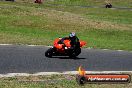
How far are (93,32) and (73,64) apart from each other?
19.0 meters

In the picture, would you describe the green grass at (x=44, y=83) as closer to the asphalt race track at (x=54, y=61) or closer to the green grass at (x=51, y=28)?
the asphalt race track at (x=54, y=61)

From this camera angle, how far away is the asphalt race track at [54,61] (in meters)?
19.2

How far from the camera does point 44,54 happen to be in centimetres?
2388

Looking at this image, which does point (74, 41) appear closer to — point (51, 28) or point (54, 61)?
point (54, 61)

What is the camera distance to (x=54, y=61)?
71.1 ft

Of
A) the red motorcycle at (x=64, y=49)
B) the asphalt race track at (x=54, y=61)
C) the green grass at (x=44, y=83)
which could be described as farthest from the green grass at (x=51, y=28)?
the green grass at (x=44, y=83)

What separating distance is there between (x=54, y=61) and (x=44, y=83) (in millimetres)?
6107

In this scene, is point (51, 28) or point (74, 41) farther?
point (51, 28)

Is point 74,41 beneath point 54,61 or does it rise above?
above

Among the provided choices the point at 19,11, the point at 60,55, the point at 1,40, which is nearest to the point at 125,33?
the point at 19,11

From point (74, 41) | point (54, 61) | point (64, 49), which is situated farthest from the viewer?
point (64, 49)

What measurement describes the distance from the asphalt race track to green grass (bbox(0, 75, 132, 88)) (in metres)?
1.63

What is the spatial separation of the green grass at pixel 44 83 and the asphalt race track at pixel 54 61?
64.3 inches

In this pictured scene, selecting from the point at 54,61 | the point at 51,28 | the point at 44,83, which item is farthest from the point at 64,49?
the point at 51,28
